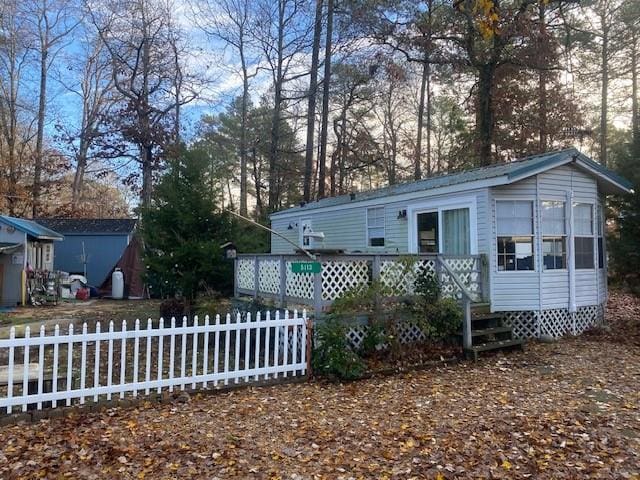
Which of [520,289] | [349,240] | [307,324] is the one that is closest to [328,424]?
[307,324]

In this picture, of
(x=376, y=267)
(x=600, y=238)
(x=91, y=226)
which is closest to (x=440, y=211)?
(x=376, y=267)

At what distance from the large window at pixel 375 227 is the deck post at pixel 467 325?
378cm

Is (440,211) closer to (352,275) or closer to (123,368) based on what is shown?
(352,275)

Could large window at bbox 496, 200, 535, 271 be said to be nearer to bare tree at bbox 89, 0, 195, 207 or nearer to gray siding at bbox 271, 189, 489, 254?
gray siding at bbox 271, 189, 489, 254

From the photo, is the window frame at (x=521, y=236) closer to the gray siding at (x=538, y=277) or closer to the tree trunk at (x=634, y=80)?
the gray siding at (x=538, y=277)

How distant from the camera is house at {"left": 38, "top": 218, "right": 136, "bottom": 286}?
19.5m

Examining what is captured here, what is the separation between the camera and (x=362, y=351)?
6738 mm

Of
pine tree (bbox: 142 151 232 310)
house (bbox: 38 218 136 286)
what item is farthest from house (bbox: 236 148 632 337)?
house (bbox: 38 218 136 286)

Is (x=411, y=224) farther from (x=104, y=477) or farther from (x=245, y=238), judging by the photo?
(x=104, y=477)

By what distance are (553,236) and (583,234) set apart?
963 millimetres

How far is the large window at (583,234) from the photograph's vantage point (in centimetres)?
903

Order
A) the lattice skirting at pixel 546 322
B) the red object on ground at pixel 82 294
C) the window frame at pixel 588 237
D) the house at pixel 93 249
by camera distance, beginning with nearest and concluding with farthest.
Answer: the lattice skirting at pixel 546 322 → the window frame at pixel 588 237 → the red object on ground at pixel 82 294 → the house at pixel 93 249

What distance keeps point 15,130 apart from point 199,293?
21.3 meters

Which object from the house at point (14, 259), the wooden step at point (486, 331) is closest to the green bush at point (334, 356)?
the wooden step at point (486, 331)
